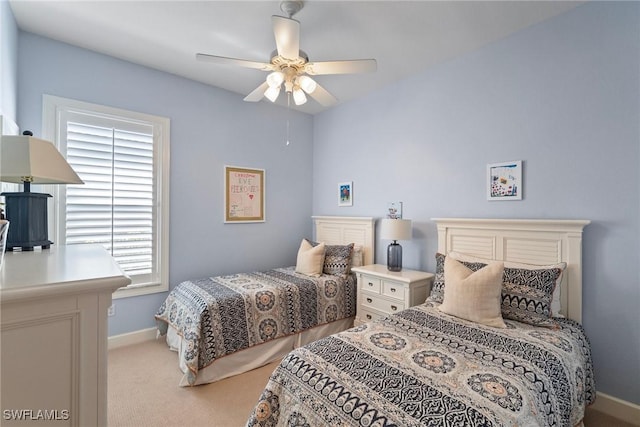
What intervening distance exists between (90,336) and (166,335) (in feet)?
9.06

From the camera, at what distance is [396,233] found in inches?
118

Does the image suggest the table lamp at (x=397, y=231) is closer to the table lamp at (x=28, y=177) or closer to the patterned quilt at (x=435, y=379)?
the patterned quilt at (x=435, y=379)

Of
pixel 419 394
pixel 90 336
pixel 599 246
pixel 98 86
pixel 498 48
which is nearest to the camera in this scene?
pixel 90 336

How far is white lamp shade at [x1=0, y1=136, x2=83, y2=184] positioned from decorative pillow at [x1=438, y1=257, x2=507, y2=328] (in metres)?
2.33

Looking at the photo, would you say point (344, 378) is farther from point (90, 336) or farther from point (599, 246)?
point (599, 246)

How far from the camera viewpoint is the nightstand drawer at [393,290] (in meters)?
2.82

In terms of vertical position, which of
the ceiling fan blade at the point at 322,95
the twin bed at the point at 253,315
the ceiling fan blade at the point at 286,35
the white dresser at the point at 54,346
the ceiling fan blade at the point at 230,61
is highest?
the ceiling fan blade at the point at 286,35

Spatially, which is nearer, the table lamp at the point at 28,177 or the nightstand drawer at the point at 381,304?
the table lamp at the point at 28,177

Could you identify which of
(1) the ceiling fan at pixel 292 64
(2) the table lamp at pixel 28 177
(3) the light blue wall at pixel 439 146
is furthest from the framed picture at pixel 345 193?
(2) the table lamp at pixel 28 177

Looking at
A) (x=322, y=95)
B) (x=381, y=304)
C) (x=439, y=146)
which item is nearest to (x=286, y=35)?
(x=322, y=95)

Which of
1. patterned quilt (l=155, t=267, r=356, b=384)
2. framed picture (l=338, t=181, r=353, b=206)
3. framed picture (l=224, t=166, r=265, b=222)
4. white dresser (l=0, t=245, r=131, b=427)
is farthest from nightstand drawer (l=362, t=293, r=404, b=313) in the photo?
white dresser (l=0, t=245, r=131, b=427)

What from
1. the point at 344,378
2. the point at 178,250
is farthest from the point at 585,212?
the point at 178,250

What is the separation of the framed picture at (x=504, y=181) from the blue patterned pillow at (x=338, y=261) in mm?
1591

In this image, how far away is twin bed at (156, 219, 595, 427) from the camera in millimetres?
1234
